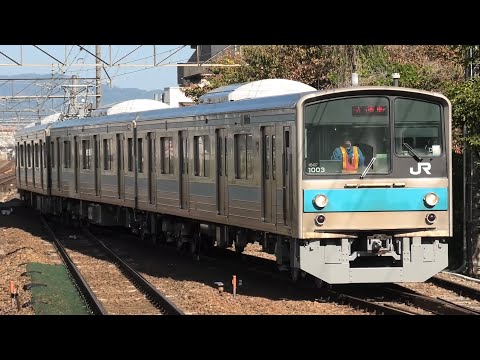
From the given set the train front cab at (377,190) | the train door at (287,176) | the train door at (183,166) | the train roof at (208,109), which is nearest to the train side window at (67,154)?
the train roof at (208,109)

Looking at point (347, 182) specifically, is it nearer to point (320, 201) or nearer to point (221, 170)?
point (320, 201)

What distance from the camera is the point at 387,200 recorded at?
481 inches

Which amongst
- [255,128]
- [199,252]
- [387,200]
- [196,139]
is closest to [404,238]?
[387,200]

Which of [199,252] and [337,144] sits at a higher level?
[337,144]

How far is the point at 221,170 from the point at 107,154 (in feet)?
24.7

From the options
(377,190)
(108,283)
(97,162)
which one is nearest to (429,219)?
(377,190)

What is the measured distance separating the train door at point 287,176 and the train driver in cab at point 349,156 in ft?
1.86

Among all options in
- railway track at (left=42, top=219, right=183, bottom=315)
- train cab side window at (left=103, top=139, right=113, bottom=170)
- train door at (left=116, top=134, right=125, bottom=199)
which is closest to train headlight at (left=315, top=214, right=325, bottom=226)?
railway track at (left=42, top=219, right=183, bottom=315)

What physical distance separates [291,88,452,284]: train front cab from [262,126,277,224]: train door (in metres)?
0.74

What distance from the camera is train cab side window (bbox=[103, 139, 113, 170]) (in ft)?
70.6

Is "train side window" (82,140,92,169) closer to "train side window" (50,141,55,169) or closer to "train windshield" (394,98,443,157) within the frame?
"train side window" (50,141,55,169)
